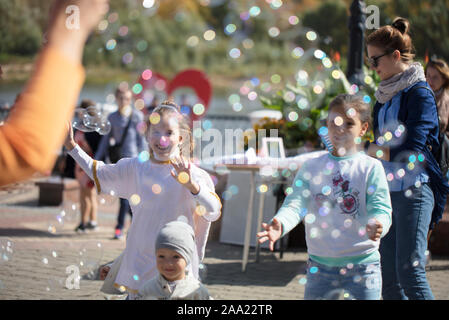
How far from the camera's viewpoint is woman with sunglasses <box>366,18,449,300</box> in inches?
122

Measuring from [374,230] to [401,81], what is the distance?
987mm

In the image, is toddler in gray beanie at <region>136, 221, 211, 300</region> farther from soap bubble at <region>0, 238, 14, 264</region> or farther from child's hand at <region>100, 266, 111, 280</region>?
soap bubble at <region>0, 238, 14, 264</region>

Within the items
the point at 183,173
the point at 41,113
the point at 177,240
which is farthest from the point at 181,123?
the point at 41,113

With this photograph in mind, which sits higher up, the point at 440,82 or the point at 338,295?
the point at 440,82

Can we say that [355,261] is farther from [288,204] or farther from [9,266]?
[9,266]

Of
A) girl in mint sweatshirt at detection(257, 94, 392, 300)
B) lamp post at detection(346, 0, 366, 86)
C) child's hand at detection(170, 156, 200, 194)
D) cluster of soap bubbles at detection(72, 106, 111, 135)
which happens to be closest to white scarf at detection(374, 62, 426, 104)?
girl in mint sweatshirt at detection(257, 94, 392, 300)

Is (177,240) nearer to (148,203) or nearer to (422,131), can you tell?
(148,203)

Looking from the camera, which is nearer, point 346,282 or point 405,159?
point 346,282

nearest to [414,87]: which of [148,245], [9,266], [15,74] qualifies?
[148,245]

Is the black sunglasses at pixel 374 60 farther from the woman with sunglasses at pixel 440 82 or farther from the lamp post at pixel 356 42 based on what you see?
the lamp post at pixel 356 42

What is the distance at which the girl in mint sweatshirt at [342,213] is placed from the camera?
8.85ft

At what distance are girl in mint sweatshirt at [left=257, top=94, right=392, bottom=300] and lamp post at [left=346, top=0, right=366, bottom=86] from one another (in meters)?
3.41

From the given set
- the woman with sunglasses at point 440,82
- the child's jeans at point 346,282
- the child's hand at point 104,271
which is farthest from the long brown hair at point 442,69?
the child's hand at point 104,271

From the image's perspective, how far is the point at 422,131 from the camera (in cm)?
311
